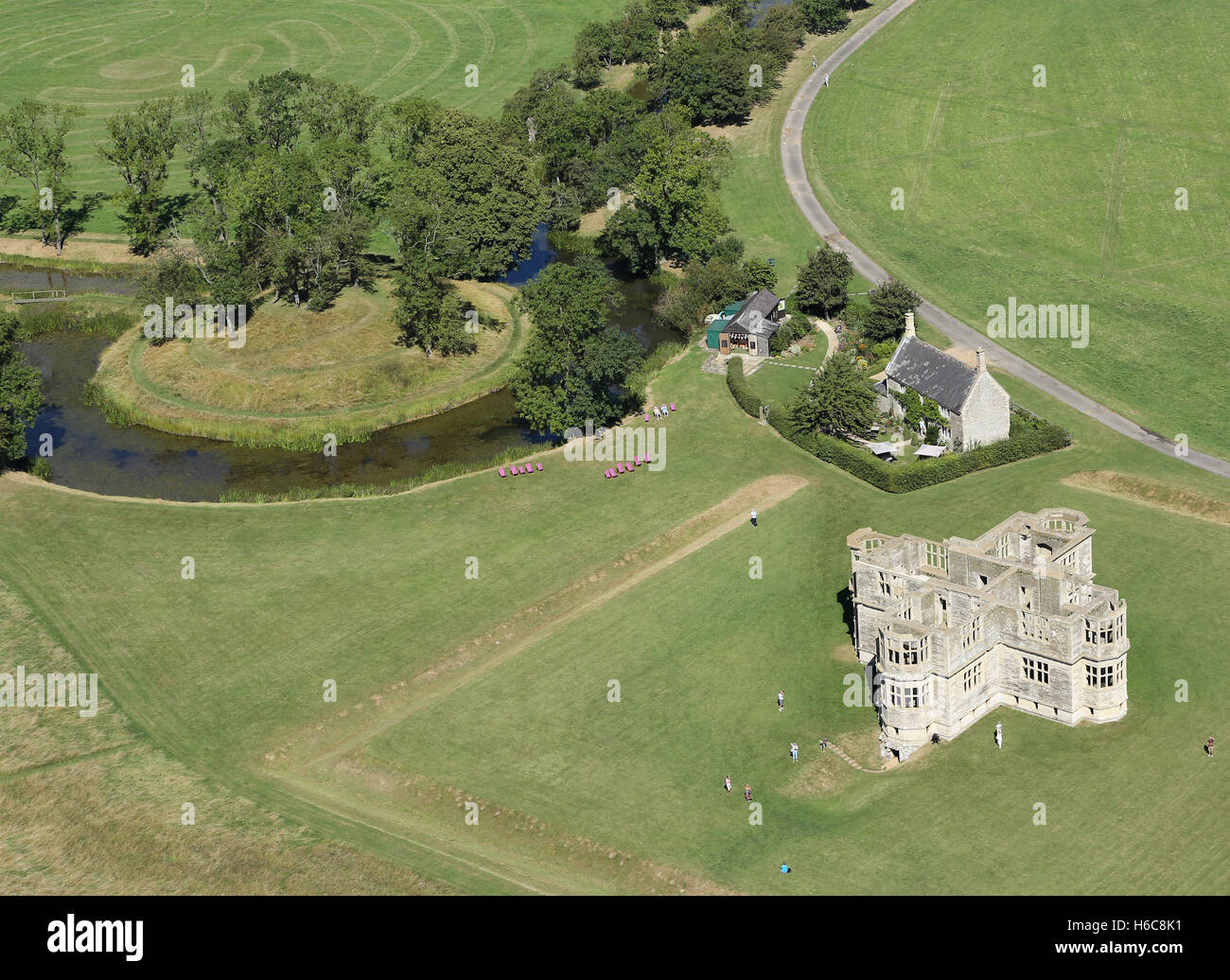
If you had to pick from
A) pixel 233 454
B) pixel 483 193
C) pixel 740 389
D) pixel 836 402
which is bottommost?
pixel 233 454

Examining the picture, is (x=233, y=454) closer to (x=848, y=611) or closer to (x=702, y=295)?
(x=702, y=295)

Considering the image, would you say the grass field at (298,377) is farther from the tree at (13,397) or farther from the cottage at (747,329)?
the cottage at (747,329)

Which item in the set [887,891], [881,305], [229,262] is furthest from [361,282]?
[887,891]

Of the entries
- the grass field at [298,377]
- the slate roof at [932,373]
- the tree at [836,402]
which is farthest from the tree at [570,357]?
the slate roof at [932,373]

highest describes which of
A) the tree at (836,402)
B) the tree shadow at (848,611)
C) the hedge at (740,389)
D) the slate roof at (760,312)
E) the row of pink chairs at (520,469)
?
the tree at (836,402)

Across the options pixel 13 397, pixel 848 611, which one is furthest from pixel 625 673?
pixel 13 397

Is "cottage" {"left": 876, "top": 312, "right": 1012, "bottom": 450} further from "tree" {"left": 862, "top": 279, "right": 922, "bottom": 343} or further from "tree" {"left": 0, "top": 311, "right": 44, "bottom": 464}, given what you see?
"tree" {"left": 0, "top": 311, "right": 44, "bottom": 464}
